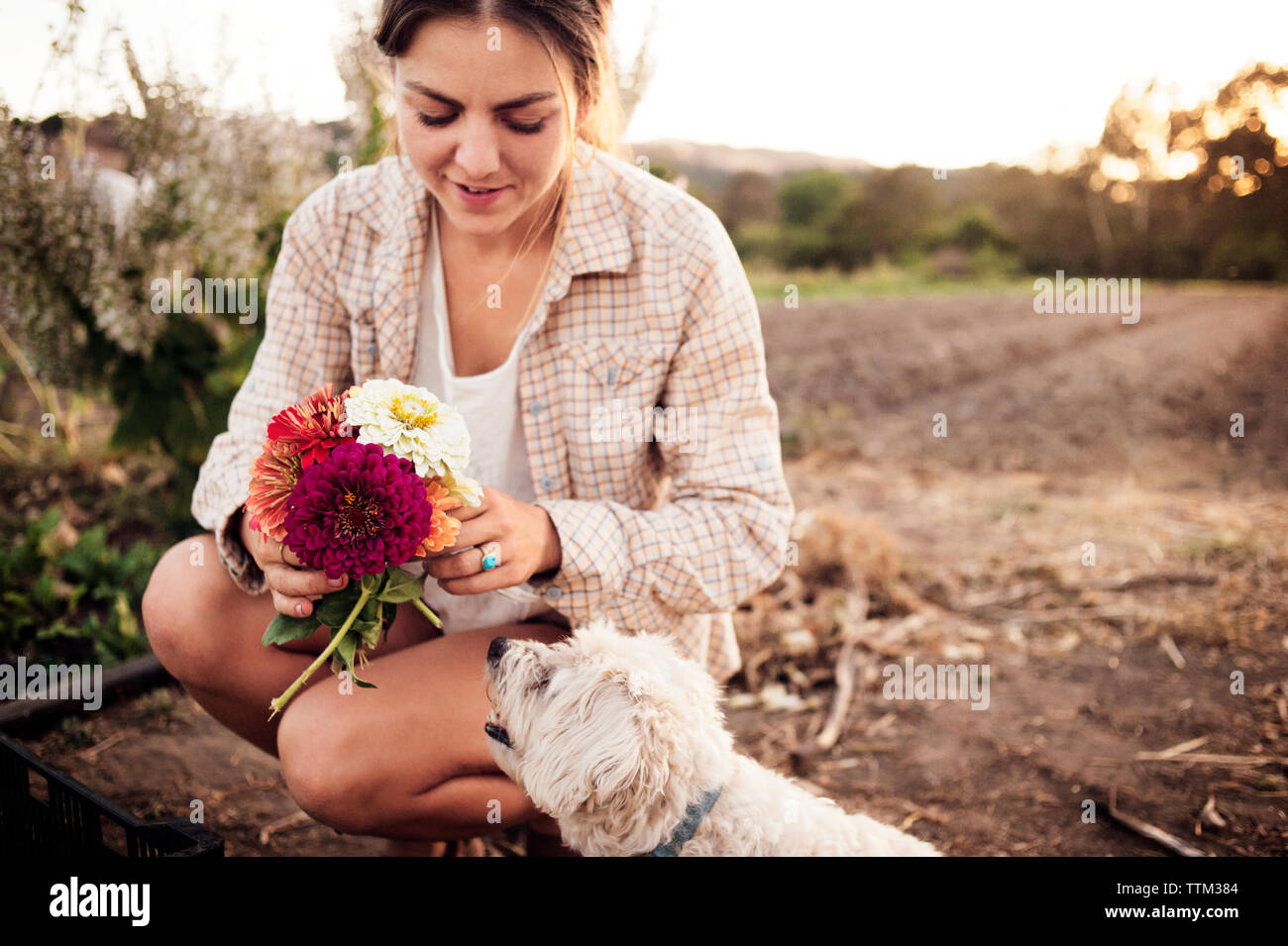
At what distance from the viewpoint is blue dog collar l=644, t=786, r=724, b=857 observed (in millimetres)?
1634

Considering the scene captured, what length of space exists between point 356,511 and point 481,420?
693mm

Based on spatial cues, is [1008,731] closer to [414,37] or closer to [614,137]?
[614,137]

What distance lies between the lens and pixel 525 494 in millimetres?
2240

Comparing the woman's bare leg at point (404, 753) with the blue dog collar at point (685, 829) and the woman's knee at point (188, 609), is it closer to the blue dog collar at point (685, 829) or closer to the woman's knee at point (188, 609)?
the woman's knee at point (188, 609)

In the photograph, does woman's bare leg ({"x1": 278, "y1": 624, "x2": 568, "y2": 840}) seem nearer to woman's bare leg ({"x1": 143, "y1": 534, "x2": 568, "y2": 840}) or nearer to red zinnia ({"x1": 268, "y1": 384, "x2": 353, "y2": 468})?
woman's bare leg ({"x1": 143, "y1": 534, "x2": 568, "y2": 840})

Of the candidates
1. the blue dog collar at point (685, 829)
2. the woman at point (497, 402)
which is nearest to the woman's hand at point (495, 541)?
the woman at point (497, 402)

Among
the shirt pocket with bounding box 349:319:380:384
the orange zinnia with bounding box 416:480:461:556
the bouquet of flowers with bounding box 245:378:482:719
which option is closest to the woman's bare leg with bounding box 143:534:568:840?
the bouquet of flowers with bounding box 245:378:482:719

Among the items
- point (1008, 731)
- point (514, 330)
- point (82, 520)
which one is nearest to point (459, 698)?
point (514, 330)

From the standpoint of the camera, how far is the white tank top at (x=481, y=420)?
7.04 feet

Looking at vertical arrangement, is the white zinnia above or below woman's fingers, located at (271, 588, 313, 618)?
above

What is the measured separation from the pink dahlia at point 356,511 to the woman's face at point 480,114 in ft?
2.26

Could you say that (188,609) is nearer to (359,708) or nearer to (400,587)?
(359,708)

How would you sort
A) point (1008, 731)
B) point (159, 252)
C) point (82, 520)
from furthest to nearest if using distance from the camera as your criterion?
point (82, 520), point (159, 252), point (1008, 731)
